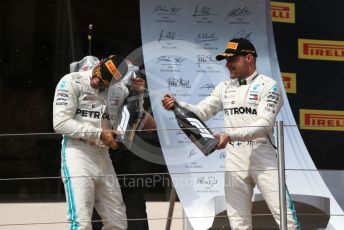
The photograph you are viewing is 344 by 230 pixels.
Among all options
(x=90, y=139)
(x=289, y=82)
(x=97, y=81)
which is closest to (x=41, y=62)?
(x=97, y=81)

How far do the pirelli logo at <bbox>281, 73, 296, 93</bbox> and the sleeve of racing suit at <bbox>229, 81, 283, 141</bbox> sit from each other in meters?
1.25

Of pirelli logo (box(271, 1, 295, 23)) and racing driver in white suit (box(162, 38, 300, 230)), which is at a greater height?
pirelli logo (box(271, 1, 295, 23))

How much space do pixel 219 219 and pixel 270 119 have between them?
83cm

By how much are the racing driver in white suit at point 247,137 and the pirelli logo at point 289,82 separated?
3.98 ft

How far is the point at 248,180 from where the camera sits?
3.50 meters

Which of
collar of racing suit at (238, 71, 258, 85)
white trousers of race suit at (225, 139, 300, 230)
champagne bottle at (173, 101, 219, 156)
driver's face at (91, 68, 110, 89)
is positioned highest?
Answer: driver's face at (91, 68, 110, 89)

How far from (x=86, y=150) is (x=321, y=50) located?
1935mm

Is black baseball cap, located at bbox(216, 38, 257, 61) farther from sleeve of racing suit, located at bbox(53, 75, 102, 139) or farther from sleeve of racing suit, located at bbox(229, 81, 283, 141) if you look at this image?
sleeve of racing suit, located at bbox(53, 75, 102, 139)

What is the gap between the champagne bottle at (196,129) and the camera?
3.44 meters

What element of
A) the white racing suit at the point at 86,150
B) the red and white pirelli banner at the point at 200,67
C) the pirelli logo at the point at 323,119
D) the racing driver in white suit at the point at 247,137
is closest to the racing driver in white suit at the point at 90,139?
the white racing suit at the point at 86,150

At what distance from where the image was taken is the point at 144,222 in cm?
389

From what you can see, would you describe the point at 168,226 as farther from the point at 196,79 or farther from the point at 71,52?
the point at 71,52

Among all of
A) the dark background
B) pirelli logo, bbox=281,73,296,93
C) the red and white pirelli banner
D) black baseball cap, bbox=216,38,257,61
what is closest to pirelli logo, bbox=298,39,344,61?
pirelli logo, bbox=281,73,296,93

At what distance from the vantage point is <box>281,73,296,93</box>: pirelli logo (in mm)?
4812
